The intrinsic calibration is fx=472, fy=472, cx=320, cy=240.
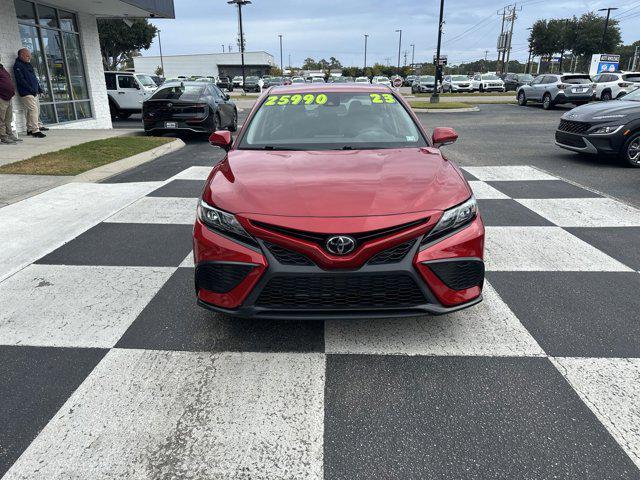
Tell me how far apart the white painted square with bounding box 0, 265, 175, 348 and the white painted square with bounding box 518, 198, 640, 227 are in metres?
4.53

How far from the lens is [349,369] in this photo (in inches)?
109

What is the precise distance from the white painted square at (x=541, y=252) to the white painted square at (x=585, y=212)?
47 cm

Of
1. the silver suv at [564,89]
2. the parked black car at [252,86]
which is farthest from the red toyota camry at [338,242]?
the parked black car at [252,86]

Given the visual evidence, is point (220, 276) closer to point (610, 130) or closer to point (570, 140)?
point (610, 130)

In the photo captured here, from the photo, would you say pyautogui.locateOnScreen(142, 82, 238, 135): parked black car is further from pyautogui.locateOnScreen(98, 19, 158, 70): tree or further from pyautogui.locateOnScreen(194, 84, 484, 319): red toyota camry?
pyautogui.locateOnScreen(98, 19, 158, 70): tree

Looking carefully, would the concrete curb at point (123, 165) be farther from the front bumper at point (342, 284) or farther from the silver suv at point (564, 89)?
the silver suv at point (564, 89)

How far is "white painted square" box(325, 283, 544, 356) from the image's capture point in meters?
2.97

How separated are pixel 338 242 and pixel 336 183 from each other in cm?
54

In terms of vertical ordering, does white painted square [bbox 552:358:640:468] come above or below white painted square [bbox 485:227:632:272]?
above

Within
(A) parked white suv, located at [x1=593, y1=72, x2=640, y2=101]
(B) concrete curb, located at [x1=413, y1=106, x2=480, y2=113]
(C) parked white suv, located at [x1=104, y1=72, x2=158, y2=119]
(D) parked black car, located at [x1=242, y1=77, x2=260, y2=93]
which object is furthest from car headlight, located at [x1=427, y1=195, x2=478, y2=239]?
(D) parked black car, located at [x1=242, y1=77, x2=260, y2=93]

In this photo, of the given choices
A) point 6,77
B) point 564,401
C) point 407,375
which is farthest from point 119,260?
point 6,77

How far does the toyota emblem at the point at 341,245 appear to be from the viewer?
8.37ft

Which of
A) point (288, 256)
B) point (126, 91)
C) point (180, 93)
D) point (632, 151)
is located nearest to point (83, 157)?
point (180, 93)

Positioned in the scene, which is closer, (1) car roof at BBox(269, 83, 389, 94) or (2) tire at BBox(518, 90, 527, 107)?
(1) car roof at BBox(269, 83, 389, 94)
